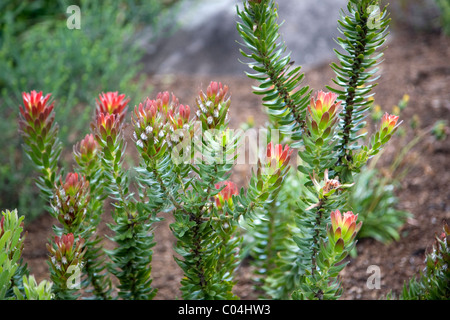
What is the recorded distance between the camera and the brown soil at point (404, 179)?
245cm

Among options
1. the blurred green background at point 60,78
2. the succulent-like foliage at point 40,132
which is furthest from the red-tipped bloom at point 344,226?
the blurred green background at point 60,78

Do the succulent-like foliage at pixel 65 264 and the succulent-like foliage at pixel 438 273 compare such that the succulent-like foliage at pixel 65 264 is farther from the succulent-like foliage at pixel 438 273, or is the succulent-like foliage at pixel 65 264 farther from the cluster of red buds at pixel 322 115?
the succulent-like foliage at pixel 438 273

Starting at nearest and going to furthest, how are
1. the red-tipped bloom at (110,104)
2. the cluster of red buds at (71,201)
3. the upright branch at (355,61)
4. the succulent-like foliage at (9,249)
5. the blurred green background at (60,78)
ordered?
the succulent-like foliage at (9,249) → the upright branch at (355,61) → the cluster of red buds at (71,201) → the red-tipped bloom at (110,104) → the blurred green background at (60,78)

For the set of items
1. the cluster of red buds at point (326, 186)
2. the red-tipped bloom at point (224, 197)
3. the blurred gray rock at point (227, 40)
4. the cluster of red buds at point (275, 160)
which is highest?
the blurred gray rock at point (227, 40)

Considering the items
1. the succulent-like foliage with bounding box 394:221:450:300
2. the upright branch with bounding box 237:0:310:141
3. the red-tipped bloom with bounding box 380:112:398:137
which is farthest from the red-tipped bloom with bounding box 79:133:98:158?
the succulent-like foliage with bounding box 394:221:450:300

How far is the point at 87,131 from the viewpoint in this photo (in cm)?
338

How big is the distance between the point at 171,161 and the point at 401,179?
2.23 meters

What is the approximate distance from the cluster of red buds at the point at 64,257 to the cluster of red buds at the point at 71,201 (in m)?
0.10

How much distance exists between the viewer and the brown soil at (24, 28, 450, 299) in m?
2.45

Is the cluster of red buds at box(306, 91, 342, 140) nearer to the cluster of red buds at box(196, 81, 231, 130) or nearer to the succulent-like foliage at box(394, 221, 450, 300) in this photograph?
the cluster of red buds at box(196, 81, 231, 130)

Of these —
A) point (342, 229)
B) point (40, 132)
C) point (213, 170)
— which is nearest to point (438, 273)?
point (342, 229)

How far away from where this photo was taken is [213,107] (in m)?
1.38

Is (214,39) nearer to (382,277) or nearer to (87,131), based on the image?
(87,131)

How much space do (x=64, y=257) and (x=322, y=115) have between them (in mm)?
894
